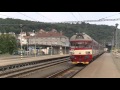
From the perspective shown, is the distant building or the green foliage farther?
the distant building

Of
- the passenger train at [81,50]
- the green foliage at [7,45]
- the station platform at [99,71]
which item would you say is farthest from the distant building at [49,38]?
the passenger train at [81,50]

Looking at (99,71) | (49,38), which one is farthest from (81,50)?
(49,38)

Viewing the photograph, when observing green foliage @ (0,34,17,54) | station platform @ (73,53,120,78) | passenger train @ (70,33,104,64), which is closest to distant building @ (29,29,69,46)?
green foliage @ (0,34,17,54)

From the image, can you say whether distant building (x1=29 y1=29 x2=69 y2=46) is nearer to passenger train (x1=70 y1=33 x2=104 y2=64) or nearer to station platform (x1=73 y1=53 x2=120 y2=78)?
station platform (x1=73 y1=53 x2=120 y2=78)

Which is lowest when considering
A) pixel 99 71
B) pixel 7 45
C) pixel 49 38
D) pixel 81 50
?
pixel 99 71

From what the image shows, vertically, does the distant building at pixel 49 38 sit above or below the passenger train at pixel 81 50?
above

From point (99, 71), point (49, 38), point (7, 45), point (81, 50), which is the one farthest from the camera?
point (49, 38)

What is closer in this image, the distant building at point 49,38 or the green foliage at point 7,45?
the green foliage at point 7,45

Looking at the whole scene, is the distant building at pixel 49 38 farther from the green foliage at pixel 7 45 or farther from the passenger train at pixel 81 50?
the passenger train at pixel 81 50

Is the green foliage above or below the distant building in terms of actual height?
below

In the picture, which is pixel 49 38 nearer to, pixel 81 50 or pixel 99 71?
pixel 81 50
